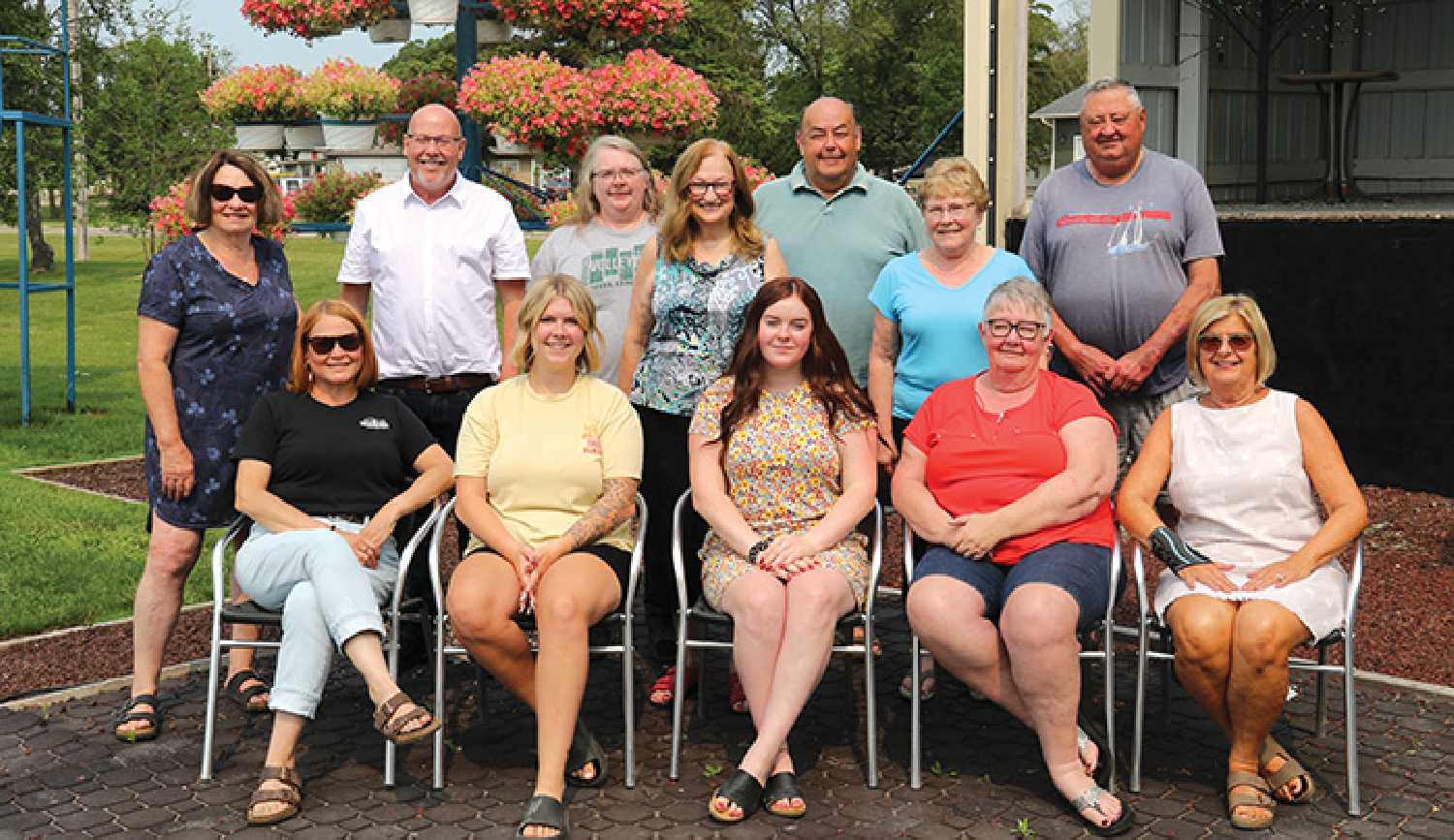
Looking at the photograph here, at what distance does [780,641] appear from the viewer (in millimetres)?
4234

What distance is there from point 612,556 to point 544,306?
2.57 ft

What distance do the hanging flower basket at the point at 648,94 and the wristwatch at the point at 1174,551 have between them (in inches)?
206

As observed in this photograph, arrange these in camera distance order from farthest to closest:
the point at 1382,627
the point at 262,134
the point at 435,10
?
the point at 262,134 → the point at 435,10 → the point at 1382,627

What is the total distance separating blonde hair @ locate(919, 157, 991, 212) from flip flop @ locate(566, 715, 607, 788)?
194 cm

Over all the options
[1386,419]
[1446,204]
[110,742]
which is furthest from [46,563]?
[1446,204]

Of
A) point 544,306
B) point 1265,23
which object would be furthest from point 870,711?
point 1265,23

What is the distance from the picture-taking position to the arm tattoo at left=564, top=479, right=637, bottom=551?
14.6 ft

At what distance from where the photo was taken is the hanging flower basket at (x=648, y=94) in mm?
8758

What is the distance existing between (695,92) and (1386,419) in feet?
14.2

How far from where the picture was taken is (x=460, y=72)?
9.02 metres

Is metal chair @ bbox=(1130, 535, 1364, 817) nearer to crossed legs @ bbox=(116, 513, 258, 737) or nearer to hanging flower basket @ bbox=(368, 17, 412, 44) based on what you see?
crossed legs @ bbox=(116, 513, 258, 737)

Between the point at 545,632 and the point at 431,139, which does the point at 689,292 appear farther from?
the point at 545,632

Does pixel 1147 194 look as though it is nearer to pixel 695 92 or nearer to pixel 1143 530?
pixel 1143 530

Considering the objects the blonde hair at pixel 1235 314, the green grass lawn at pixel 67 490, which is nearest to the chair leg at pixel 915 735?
the blonde hair at pixel 1235 314
